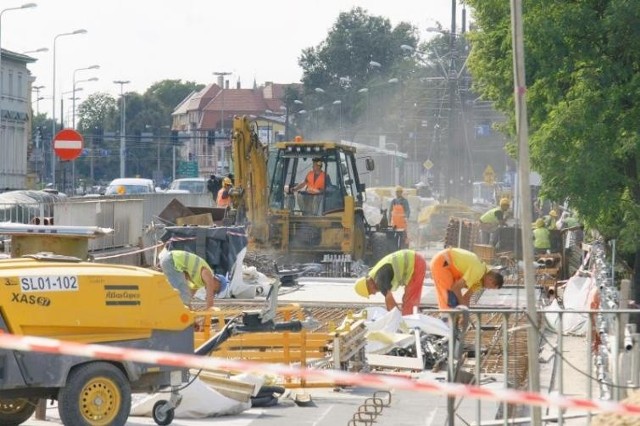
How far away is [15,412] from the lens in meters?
13.5

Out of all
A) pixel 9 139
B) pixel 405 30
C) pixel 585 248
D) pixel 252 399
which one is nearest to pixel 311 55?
pixel 405 30

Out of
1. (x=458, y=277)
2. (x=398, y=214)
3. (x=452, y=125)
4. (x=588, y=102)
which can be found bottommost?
(x=458, y=277)

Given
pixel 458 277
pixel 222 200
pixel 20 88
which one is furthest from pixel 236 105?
pixel 458 277

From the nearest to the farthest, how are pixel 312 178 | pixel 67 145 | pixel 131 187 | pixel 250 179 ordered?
pixel 250 179, pixel 67 145, pixel 312 178, pixel 131 187

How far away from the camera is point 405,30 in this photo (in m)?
129

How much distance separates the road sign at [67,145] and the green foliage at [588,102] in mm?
11287

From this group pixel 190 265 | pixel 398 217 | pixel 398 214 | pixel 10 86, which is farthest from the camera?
pixel 10 86

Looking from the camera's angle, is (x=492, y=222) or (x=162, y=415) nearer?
(x=162, y=415)

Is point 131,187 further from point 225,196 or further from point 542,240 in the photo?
point 542,240

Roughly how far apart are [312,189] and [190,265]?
1411 centimetres

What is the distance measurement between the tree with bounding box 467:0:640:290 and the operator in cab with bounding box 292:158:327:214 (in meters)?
8.08

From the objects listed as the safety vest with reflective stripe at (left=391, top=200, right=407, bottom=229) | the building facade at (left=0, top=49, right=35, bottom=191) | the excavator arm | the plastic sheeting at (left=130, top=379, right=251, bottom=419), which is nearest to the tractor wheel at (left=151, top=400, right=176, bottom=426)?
the plastic sheeting at (left=130, top=379, right=251, bottom=419)

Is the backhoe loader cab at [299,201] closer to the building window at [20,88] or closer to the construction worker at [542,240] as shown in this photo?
the construction worker at [542,240]

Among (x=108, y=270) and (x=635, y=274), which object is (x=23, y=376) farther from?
(x=635, y=274)
